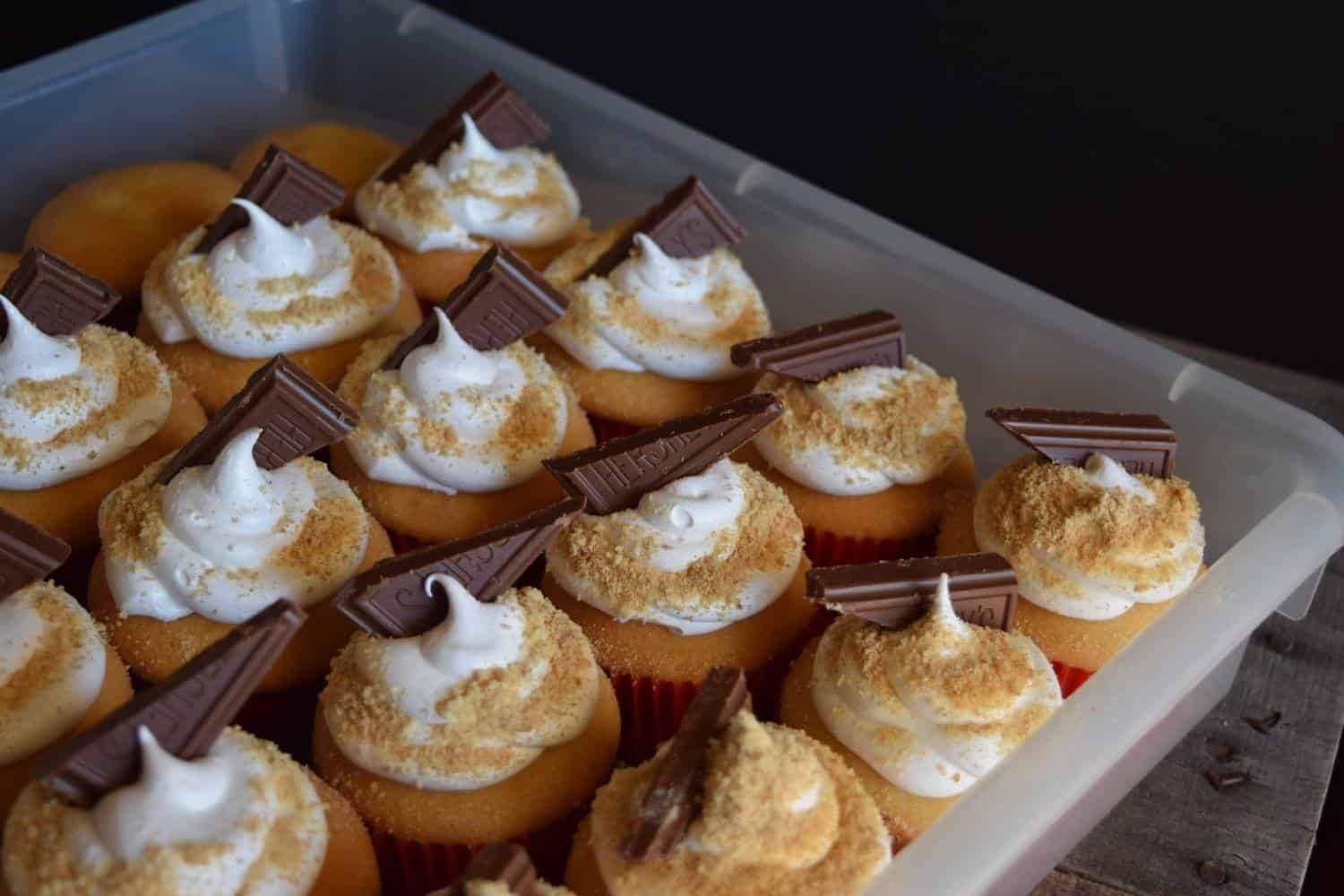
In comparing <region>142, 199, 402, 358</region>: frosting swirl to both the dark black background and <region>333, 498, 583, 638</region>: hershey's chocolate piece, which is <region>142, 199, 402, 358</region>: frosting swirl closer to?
<region>333, 498, 583, 638</region>: hershey's chocolate piece

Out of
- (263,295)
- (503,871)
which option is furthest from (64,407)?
(503,871)

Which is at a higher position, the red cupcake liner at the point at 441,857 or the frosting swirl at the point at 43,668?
the frosting swirl at the point at 43,668

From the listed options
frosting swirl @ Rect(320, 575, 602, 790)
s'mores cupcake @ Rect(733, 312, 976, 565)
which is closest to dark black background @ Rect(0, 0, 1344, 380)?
s'mores cupcake @ Rect(733, 312, 976, 565)

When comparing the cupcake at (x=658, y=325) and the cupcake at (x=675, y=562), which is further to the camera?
the cupcake at (x=658, y=325)

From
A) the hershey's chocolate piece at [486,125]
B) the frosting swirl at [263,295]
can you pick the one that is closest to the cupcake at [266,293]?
the frosting swirl at [263,295]

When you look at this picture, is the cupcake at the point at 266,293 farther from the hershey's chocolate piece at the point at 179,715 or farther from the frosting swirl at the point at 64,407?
the hershey's chocolate piece at the point at 179,715

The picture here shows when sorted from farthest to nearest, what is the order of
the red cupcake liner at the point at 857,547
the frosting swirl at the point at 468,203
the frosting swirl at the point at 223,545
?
the frosting swirl at the point at 468,203
the red cupcake liner at the point at 857,547
the frosting swirl at the point at 223,545

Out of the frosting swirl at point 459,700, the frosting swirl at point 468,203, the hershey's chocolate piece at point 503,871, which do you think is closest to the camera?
the hershey's chocolate piece at point 503,871

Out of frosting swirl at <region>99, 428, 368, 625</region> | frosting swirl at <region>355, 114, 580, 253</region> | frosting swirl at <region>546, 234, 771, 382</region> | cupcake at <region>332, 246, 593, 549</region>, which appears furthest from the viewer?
frosting swirl at <region>355, 114, 580, 253</region>
